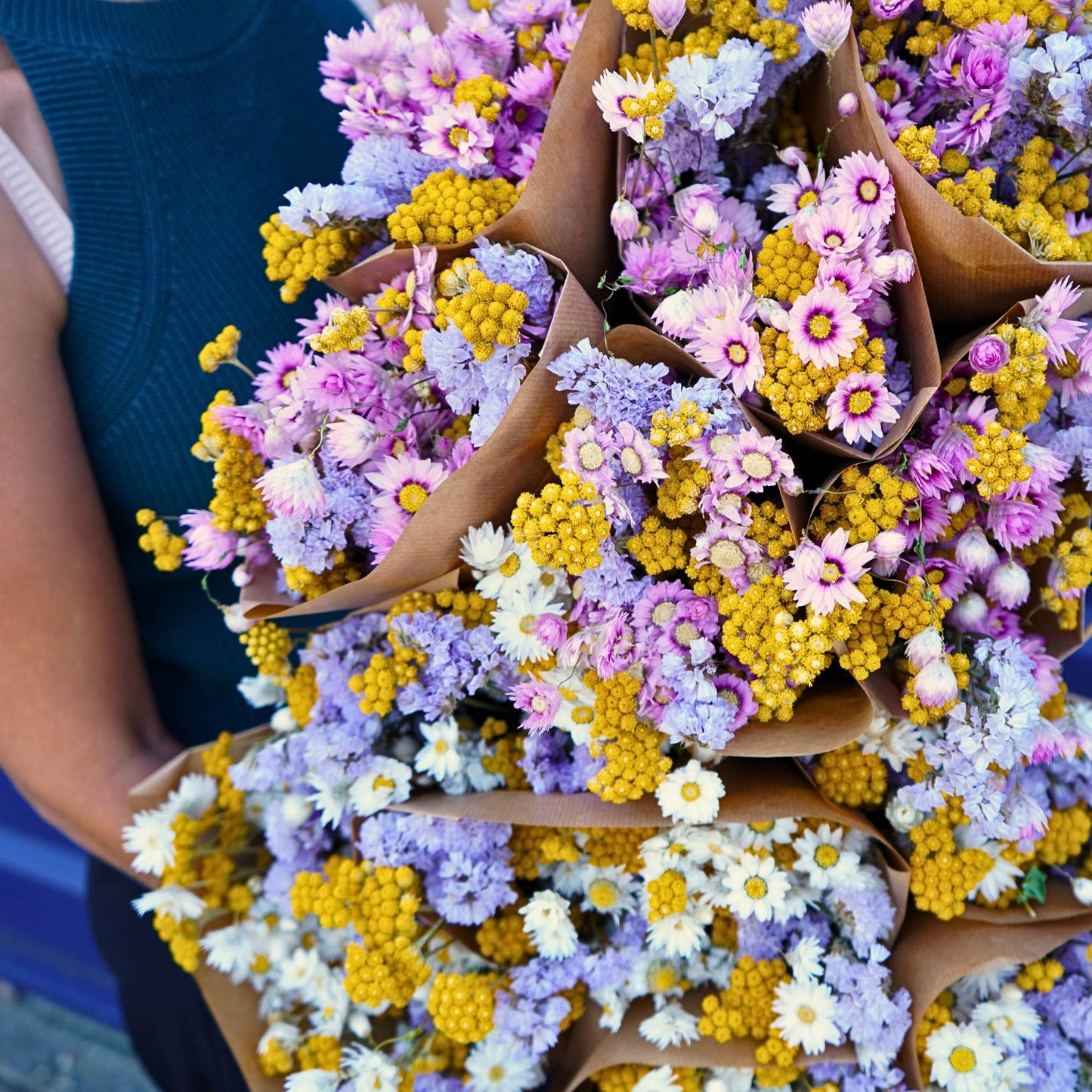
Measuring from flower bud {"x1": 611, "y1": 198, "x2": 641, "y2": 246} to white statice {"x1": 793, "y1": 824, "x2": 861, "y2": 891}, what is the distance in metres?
0.51

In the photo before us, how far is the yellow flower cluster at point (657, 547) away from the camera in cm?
63

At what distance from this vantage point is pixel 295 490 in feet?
2.16

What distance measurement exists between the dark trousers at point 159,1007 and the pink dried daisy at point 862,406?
1052mm

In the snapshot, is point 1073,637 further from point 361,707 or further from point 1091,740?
point 361,707

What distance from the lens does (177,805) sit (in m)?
0.92

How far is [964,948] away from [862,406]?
49 cm

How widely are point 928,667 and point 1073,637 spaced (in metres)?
0.18

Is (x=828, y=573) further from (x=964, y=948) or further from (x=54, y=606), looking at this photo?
(x=54, y=606)

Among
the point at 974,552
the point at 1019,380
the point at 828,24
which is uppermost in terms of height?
the point at 828,24

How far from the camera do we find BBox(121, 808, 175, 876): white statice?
35.5 inches

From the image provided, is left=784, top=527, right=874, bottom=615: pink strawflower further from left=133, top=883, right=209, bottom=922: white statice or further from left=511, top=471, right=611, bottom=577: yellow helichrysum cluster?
left=133, top=883, right=209, bottom=922: white statice

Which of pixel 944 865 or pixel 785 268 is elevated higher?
pixel 785 268

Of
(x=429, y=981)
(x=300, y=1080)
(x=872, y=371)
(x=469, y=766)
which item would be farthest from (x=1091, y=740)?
(x=300, y=1080)

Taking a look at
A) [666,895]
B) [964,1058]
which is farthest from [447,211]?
[964,1058]
